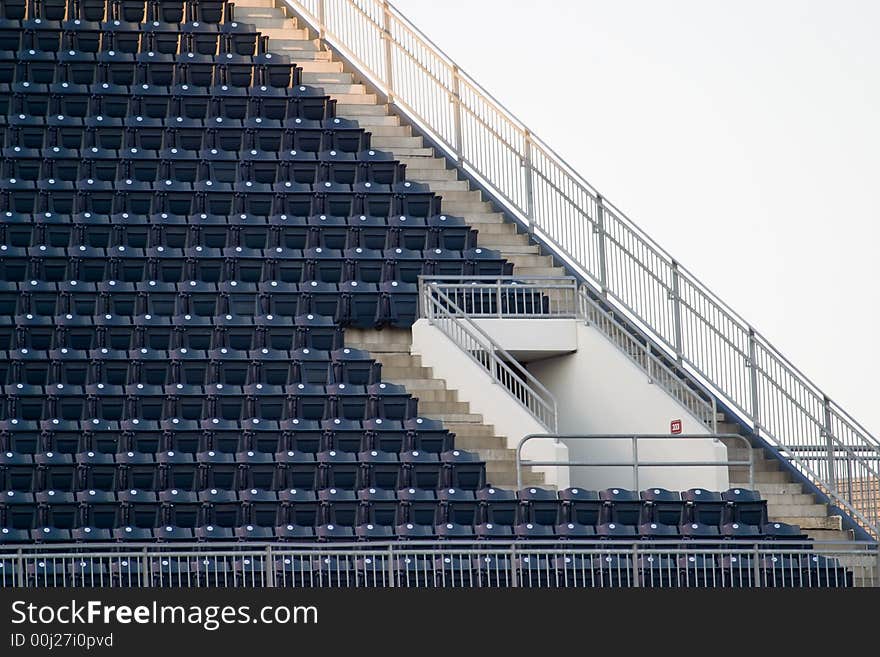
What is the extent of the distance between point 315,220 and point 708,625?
714cm

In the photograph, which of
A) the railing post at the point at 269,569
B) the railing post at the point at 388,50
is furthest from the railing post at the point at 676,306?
the railing post at the point at 269,569

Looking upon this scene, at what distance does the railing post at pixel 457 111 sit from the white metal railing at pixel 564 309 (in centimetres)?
208

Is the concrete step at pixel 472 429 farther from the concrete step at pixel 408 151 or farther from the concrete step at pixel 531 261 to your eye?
the concrete step at pixel 408 151

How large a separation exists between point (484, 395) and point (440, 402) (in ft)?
1.52

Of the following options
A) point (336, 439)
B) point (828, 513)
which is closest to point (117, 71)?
point (336, 439)

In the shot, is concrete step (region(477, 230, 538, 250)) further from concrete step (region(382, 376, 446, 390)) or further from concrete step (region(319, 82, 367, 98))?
concrete step (region(319, 82, 367, 98))

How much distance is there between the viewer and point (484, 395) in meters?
16.9

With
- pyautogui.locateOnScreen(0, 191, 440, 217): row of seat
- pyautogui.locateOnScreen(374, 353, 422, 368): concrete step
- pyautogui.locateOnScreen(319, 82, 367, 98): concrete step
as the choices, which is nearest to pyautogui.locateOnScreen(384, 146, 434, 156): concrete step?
pyautogui.locateOnScreen(319, 82, 367, 98): concrete step

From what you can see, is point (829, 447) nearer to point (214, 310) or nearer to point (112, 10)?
point (214, 310)

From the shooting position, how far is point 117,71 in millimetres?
19406

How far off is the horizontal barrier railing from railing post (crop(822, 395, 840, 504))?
1.86 meters

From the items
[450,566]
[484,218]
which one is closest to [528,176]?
[484,218]

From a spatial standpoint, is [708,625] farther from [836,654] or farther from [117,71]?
[117,71]

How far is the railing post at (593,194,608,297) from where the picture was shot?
1838cm
